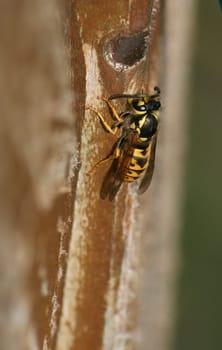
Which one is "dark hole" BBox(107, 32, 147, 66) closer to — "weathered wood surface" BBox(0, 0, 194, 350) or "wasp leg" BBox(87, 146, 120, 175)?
"weathered wood surface" BBox(0, 0, 194, 350)

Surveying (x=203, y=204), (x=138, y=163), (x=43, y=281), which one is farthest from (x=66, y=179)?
(x=203, y=204)

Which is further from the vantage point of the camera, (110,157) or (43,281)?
(110,157)

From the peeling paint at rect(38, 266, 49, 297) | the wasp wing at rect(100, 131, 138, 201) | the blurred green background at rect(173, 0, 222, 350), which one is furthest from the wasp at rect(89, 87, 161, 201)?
the blurred green background at rect(173, 0, 222, 350)

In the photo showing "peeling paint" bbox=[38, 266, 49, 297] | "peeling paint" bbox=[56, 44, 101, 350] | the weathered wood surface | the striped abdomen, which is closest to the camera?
the weathered wood surface

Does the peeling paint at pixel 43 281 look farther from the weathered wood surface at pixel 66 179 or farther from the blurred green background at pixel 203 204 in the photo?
the blurred green background at pixel 203 204

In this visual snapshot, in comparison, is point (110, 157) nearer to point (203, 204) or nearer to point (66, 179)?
point (66, 179)

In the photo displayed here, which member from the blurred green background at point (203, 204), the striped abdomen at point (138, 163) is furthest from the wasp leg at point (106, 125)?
the blurred green background at point (203, 204)
